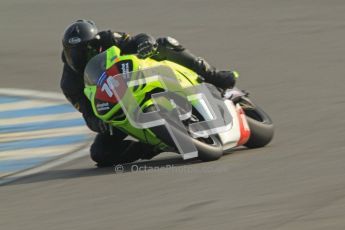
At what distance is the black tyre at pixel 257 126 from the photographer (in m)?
9.64

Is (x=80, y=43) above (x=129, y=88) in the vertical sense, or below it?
above

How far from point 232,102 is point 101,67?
1.30 meters

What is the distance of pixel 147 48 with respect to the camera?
9008 millimetres

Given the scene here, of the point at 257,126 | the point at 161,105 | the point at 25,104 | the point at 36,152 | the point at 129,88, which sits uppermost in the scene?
the point at 129,88

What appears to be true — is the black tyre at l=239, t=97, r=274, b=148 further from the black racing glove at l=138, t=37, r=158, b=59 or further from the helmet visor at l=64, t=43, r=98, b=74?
the helmet visor at l=64, t=43, r=98, b=74

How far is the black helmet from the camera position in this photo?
9109 mm

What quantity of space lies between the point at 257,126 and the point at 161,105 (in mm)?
1224

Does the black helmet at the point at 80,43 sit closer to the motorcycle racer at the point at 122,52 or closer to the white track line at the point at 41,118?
the motorcycle racer at the point at 122,52

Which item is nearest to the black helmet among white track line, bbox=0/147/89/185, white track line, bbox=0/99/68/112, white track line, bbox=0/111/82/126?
white track line, bbox=0/147/89/185

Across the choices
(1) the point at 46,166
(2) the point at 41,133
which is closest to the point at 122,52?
(1) the point at 46,166

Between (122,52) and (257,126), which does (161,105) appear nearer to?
(122,52)

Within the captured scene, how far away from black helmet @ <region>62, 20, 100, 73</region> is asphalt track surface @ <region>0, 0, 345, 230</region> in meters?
1.01

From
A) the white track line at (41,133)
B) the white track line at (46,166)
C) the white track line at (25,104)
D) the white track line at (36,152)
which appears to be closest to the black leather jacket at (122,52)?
the white track line at (46,166)

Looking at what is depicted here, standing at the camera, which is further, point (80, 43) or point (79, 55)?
point (79, 55)
